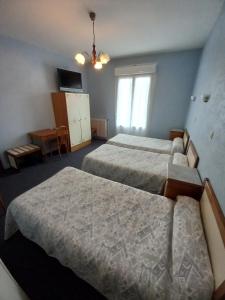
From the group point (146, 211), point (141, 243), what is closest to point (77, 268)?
point (141, 243)

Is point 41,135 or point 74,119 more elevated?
point 74,119

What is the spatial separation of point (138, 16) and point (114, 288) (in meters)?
3.03

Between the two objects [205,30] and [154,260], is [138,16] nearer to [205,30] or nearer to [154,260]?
[205,30]

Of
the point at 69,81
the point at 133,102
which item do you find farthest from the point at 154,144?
the point at 69,81

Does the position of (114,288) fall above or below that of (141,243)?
below

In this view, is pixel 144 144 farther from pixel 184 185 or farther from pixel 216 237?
pixel 216 237

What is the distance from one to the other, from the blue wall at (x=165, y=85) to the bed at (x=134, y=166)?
170 centimetres

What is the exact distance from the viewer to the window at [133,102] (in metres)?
3.79

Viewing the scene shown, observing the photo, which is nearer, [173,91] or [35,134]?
[35,134]

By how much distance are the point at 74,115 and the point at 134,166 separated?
99.1 inches

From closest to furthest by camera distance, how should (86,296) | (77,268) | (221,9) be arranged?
1. (77,268)
2. (86,296)
3. (221,9)

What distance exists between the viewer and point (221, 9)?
1.68m


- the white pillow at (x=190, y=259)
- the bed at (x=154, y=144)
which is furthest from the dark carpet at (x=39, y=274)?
the bed at (x=154, y=144)

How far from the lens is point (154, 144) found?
10.1 ft
